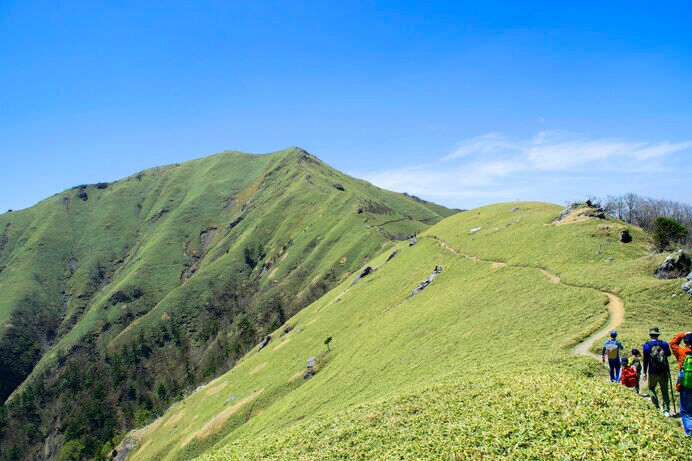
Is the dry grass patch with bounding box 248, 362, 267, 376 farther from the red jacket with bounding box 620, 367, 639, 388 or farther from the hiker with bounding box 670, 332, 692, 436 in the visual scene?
the hiker with bounding box 670, 332, 692, 436

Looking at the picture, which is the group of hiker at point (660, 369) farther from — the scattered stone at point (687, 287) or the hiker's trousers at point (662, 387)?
the scattered stone at point (687, 287)

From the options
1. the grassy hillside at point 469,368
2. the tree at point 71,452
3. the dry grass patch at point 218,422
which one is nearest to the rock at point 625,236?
the grassy hillside at point 469,368

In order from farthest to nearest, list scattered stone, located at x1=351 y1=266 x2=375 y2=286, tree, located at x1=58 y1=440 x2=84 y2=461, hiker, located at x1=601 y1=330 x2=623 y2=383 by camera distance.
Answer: tree, located at x1=58 y1=440 x2=84 y2=461 → scattered stone, located at x1=351 y1=266 x2=375 y2=286 → hiker, located at x1=601 y1=330 x2=623 y2=383

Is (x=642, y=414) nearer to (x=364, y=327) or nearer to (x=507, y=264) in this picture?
(x=507, y=264)

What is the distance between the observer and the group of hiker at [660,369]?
1836 cm

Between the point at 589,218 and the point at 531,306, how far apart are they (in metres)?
35.9

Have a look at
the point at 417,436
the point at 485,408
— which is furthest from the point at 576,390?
the point at 417,436

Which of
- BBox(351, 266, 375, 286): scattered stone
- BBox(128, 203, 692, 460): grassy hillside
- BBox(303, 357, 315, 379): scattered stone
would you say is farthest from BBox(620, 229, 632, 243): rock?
BBox(351, 266, 375, 286): scattered stone

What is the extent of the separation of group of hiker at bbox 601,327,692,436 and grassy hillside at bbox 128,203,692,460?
1195 millimetres

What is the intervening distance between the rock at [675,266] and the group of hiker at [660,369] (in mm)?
23000

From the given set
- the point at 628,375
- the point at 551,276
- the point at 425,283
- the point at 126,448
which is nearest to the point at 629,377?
the point at 628,375

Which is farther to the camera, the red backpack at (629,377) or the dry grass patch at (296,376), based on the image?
the dry grass patch at (296,376)

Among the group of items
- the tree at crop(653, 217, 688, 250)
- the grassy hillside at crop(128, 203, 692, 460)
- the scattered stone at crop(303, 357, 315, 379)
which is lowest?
the scattered stone at crop(303, 357, 315, 379)

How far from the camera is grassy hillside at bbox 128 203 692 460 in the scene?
65.7 feet
